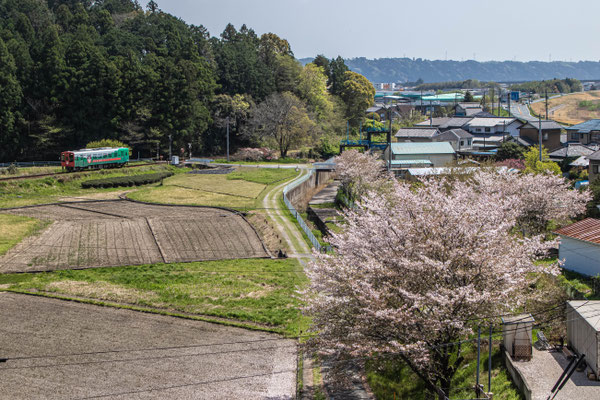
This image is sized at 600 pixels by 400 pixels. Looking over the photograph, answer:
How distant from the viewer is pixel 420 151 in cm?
6600

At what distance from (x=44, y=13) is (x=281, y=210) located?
2913 inches

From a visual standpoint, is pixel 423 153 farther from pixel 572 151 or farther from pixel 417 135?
pixel 417 135

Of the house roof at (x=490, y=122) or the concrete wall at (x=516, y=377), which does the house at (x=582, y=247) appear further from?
the house roof at (x=490, y=122)

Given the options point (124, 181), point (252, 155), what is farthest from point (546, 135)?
point (124, 181)

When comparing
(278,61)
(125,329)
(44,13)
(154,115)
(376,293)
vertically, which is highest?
(44,13)

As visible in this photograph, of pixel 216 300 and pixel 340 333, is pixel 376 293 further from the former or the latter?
pixel 216 300

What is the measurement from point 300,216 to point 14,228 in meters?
21.1

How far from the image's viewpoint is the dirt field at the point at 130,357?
1792 centimetres

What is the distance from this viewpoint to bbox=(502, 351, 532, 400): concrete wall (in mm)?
15952

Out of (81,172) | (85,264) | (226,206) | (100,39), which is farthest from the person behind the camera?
(100,39)

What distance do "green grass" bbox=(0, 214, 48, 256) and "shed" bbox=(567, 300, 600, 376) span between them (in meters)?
29.1

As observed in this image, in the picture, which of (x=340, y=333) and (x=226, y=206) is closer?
(x=340, y=333)

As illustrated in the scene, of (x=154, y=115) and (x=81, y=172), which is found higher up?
(x=154, y=115)

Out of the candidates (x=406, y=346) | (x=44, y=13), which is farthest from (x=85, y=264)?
(x=44, y=13)
